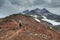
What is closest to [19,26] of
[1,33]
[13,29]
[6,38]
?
[13,29]

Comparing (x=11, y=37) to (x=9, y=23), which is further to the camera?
(x=9, y=23)

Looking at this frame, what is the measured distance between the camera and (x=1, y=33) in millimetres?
88250

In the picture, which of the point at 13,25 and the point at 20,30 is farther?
the point at 13,25

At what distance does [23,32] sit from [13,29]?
240 inches

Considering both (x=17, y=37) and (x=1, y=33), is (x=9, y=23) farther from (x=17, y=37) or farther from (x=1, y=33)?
(x=17, y=37)

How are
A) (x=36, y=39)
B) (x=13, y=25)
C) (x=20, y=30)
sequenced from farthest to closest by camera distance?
1. (x=13, y=25)
2. (x=20, y=30)
3. (x=36, y=39)

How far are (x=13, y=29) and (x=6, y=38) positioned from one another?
14.0 meters

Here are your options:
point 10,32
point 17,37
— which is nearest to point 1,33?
point 10,32

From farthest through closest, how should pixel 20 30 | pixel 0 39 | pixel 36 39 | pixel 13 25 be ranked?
pixel 13 25 < pixel 20 30 < pixel 36 39 < pixel 0 39

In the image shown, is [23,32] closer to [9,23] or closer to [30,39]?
[30,39]

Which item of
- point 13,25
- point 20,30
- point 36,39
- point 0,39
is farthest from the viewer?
point 13,25

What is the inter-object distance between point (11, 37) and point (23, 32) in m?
9.71

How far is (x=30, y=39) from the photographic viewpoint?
8419 centimetres

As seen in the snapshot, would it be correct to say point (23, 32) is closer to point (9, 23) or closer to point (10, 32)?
point (10, 32)
